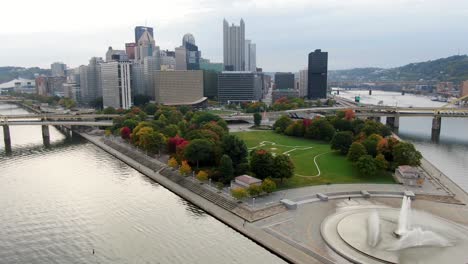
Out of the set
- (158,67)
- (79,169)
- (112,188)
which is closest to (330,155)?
(112,188)

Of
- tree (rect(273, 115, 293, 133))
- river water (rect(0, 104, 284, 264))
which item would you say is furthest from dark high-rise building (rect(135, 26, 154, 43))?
river water (rect(0, 104, 284, 264))

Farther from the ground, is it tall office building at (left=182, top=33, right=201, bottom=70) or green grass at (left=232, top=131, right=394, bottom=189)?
tall office building at (left=182, top=33, right=201, bottom=70)

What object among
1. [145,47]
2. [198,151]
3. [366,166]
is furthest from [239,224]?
[145,47]

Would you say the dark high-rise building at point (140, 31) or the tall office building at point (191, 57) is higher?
the dark high-rise building at point (140, 31)

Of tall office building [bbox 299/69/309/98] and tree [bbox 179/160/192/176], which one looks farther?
tall office building [bbox 299/69/309/98]

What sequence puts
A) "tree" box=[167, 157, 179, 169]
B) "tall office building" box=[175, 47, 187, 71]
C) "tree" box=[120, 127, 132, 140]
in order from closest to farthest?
"tree" box=[167, 157, 179, 169] < "tree" box=[120, 127, 132, 140] < "tall office building" box=[175, 47, 187, 71]

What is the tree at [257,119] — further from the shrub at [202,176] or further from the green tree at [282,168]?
the green tree at [282,168]

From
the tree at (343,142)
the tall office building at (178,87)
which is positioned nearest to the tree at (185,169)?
the tree at (343,142)

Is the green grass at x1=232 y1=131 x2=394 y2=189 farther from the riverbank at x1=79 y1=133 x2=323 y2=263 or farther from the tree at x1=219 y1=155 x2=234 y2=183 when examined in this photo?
the riverbank at x1=79 y1=133 x2=323 y2=263
